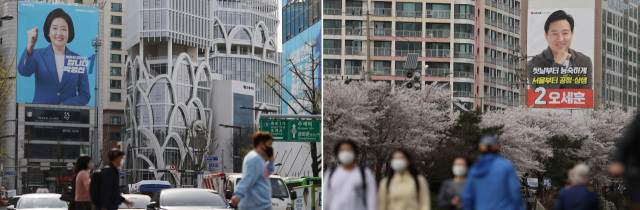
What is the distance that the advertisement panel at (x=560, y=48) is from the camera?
90188 millimetres

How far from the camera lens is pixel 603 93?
9856 centimetres

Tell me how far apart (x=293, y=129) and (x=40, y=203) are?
17388 millimetres

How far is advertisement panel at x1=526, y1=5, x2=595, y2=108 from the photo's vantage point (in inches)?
3551

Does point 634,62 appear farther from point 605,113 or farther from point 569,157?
point 569,157

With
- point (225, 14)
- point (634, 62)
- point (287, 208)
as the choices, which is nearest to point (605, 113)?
point (634, 62)

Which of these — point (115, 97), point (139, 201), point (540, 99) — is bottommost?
point (139, 201)

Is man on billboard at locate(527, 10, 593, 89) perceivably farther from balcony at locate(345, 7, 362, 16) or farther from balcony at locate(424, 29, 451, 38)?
→ balcony at locate(345, 7, 362, 16)

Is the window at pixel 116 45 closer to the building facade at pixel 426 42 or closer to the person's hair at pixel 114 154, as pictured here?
the building facade at pixel 426 42

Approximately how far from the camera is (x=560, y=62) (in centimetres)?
9069

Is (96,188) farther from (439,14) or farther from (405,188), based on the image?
(439,14)

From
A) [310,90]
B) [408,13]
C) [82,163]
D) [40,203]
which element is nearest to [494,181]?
[82,163]

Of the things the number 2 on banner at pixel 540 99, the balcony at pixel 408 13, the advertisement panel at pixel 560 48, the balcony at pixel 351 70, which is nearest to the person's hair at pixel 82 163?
the balcony at pixel 351 70

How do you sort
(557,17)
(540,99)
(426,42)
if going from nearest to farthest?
1. (540,99)
2. (557,17)
3. (426,42)

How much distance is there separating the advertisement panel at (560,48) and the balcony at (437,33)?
10.3 m
